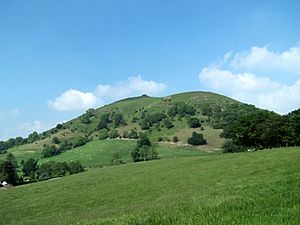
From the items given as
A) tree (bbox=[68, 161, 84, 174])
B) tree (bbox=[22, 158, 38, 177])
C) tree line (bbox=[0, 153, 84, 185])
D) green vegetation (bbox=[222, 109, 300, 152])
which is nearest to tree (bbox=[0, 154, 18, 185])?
tree line (bbox=[0, 153, 84, 185])

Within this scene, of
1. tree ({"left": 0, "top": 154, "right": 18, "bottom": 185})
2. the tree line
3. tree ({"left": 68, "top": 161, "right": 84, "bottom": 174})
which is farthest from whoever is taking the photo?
tree ({"left": 68, "top": 161, "right": 84, "bottom": 174})

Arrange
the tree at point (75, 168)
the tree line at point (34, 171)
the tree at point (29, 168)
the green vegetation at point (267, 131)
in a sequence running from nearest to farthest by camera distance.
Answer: the green vegetation at point (267, 131)
the tree line at point (34, 171)
the tree at point (75, 168)
the tree at point (29, 168)

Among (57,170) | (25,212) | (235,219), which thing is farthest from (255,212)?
(57,170)

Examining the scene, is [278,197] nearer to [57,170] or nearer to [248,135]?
[248,135]

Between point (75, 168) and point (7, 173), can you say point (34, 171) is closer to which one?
point (75, 168)

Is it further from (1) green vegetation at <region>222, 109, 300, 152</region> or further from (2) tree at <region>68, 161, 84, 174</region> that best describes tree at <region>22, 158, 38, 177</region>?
(1) green vegetation at <region>222, 109, 300, 152</region>

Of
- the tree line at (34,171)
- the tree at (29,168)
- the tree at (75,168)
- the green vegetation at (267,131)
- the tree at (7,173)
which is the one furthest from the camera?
the tree at (29,168)

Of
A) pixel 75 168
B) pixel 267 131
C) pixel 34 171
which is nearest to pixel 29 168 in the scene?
pixel 34 171

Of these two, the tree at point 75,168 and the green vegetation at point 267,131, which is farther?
the tree at point 75,168

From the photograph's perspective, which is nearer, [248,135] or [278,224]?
[278,224]

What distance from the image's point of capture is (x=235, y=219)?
47.2 ft

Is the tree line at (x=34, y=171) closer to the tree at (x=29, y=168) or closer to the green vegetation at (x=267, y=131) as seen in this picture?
the tree at (x=29, y=168)

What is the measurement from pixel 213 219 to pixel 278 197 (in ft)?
15.0

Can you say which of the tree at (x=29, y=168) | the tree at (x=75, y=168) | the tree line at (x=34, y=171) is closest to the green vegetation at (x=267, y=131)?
the tree at (x=75, y=168)
